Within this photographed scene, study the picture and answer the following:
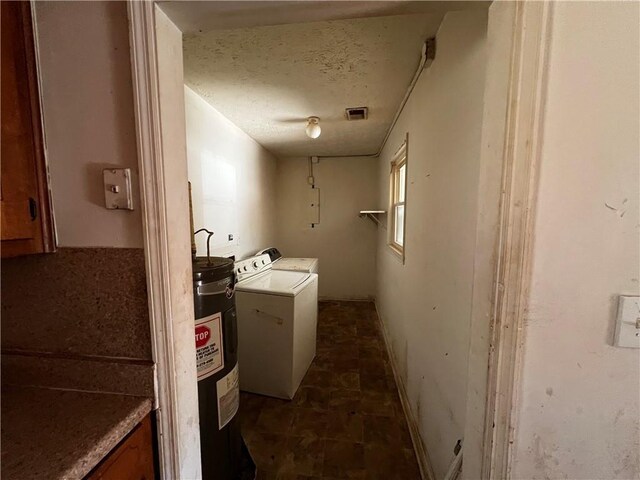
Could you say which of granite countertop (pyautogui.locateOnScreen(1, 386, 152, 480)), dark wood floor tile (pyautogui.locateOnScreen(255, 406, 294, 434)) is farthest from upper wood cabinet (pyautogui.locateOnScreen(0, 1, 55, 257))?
dark wood floor tile (pyautogui.locateOnScreen(255, 406, 294, 434))

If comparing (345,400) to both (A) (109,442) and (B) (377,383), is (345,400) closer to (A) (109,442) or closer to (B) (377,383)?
(B) (377,383)

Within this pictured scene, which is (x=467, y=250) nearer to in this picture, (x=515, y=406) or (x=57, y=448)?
(x=515, y=406)

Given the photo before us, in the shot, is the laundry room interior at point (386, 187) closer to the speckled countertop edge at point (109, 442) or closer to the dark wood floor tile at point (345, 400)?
the dark wood floor tile at point (345, 400)

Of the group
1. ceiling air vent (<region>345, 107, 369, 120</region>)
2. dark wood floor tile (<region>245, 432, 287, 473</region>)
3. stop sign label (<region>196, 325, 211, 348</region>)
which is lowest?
dark wood floor tile (<region>245, 432, 287, 473</region>)

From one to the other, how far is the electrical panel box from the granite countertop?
3.49 metres

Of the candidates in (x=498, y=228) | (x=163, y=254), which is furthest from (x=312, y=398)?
(x=498, y=228)

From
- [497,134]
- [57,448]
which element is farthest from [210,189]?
[497,134]

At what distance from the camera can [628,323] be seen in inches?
22.3

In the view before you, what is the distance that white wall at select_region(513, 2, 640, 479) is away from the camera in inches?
20.8

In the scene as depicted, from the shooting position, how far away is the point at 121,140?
2.12 feet

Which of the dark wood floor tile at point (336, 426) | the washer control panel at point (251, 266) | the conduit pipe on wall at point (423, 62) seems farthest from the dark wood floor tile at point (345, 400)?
the conduit pipe on wall at point (423, 62)

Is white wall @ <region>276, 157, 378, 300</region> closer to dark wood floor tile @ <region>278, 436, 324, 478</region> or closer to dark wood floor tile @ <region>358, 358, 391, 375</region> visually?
dark wood floor tile @ <region>358, 358, 391, 375</region>

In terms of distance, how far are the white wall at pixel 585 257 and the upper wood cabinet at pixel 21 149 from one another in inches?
48.2

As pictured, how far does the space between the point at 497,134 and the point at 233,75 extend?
166 cm
